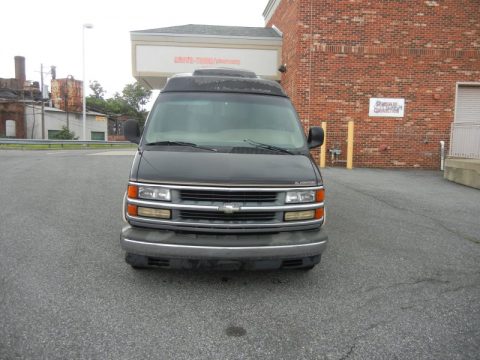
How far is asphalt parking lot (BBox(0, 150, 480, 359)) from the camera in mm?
2635

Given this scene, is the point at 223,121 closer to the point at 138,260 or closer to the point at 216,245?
the point at 216,245

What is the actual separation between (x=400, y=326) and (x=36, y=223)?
207 inches

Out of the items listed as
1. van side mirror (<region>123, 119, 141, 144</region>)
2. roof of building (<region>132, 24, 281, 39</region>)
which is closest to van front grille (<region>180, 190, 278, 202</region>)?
van side mirror (<region>123, 119, 141, 144</region>)

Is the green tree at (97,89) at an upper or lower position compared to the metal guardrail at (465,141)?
upper

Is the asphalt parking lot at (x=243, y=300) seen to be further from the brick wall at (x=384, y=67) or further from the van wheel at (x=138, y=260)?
the brick wall at (x=384, y=67)

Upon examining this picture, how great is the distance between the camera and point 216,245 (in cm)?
318

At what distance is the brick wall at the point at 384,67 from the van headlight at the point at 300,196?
1058 cm

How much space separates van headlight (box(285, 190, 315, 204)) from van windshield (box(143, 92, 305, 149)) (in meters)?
0.75

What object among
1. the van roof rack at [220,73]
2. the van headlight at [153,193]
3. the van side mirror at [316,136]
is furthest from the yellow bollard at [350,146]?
the van headlight at [153,193]

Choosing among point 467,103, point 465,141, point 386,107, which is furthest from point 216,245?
point 467,103

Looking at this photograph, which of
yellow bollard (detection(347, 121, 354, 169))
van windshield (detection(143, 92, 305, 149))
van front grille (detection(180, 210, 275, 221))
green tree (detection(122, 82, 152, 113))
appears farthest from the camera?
green tree (detection(122, 82, 152, 113))

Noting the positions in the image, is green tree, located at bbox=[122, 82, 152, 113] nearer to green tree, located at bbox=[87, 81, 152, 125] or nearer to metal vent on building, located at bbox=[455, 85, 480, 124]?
green tree, located at bbox=[87, 81, 152, 125]

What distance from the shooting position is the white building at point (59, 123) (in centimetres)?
4878

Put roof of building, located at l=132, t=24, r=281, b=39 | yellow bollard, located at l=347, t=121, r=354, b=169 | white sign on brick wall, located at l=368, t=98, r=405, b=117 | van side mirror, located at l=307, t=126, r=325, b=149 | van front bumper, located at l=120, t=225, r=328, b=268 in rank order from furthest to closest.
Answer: roof of building, located at l=132, t=24, r=281, b=39
white sign on brick wall, located at l=368, t=98, r=405, b=117
yellow bollard, located at l=347, t=121, r=354, b=169
van side mirror, located at l=307, t=126, r=325, b=149
van front bumper, located at l=120, t=225, r=328, b=268
